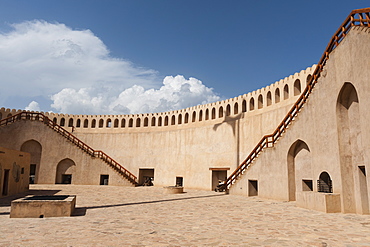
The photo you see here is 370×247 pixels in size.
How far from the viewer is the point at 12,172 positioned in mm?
17062

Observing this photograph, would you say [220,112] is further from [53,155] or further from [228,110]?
[53,155]

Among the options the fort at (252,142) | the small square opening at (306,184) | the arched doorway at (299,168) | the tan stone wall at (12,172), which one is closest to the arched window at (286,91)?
the fort at (252,142)

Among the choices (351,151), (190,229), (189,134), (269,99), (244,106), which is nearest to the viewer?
(190,229)

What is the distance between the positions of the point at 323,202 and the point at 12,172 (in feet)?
56.5

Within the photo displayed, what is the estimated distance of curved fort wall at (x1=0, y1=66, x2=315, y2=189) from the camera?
67.6 ft

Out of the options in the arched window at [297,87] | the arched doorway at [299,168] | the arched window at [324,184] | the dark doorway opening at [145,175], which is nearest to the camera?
the arched window at [324,184]

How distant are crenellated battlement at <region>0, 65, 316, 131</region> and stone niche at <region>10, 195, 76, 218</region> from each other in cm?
1487

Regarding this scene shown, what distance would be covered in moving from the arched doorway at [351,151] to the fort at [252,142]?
36 millimetres

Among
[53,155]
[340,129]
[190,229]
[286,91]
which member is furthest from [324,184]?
[53,155]

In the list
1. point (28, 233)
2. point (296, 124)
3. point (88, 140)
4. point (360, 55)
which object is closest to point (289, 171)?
point (296, 124)

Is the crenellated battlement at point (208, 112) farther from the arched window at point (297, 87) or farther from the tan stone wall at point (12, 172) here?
the tan stone wall at point (12, 172)

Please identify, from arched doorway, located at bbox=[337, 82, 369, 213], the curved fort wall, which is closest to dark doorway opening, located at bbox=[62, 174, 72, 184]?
the curved fort wall

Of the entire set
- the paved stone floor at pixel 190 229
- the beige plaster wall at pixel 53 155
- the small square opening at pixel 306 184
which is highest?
the beige plaster wall at pixel 53 155

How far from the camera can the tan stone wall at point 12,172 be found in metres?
15.6
